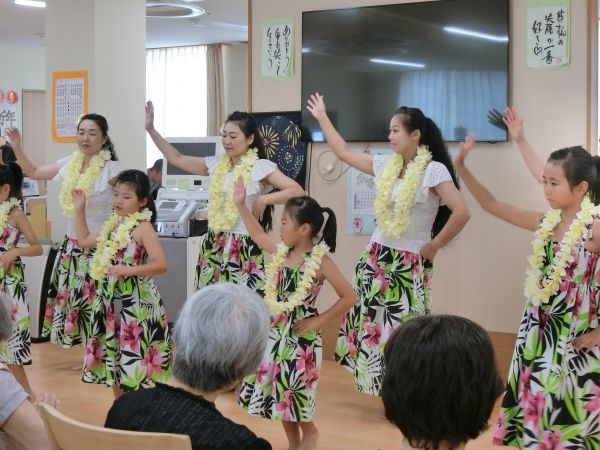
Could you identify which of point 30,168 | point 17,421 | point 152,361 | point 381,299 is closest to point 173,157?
point 30,168

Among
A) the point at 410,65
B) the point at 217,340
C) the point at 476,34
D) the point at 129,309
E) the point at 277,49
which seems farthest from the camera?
the point at 277,49

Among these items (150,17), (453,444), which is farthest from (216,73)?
(453,444)

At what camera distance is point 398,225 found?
4168 millimetres

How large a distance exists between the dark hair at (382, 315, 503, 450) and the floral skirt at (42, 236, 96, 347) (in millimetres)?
3437

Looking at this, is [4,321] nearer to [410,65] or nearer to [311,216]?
[311,216]

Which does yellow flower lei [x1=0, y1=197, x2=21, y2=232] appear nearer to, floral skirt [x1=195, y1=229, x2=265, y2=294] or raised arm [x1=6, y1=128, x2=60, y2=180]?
raised arm [x1=6, y1=128, x2=60, y2=180]

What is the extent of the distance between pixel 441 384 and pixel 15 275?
11.7ft

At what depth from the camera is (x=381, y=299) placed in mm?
4270

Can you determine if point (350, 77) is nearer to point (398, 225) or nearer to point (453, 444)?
point (398, 225)

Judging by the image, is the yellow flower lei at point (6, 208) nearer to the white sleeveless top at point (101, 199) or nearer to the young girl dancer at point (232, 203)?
the white sleeveless top at point (101, 199)

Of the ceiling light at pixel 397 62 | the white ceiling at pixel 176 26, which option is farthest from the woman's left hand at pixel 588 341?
the white ceiling at pixel 176 26

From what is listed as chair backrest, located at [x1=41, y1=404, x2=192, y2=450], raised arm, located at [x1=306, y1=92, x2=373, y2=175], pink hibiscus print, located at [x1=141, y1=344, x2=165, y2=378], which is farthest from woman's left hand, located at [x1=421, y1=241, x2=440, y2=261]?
chair backrest, located at [x1=41, y1=404, x2=192, y2=450]

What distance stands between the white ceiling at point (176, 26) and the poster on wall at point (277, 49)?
10.6ft

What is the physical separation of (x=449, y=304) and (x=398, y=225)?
1259 mm
